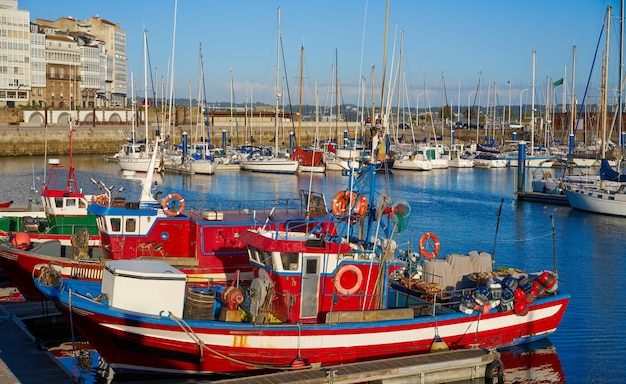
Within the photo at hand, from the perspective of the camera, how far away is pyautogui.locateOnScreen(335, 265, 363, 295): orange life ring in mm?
16594

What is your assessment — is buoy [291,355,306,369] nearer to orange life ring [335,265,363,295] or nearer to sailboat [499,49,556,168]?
orange life ring [335,265,363,295]

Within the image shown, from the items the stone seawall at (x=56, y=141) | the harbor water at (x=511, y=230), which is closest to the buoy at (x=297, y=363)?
the harbor water at (x=511, y=230)

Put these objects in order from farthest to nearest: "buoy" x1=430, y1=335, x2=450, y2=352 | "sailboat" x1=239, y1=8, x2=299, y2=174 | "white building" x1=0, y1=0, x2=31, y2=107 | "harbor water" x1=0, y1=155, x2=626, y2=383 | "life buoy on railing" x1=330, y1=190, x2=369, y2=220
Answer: "white building" x1=0, y1=0, x2=31, y2=107, "sailboat" x1=239, y1=8, x2=299, y2=174, "harbor water" x1=0, y1=155, x2=626, y2=383, "life buoy on railing" x1=330, y1=190, x2=369, y2=220, "buoy" x1=430, y1=335, x2=450, y2=352

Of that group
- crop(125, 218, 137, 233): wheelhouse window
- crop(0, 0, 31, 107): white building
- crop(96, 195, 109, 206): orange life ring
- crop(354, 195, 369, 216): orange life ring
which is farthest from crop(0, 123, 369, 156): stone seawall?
crop(354, 195, 369, 216): orange life ring

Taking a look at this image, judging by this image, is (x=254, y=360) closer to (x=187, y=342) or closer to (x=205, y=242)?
(x=187, y=342)

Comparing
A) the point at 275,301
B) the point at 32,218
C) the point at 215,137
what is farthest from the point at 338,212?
the point at 215,137

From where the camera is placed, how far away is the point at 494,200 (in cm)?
5034

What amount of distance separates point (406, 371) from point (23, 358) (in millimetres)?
7618

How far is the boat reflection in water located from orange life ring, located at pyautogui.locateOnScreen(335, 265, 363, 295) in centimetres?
388

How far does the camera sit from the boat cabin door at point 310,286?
1631 cm

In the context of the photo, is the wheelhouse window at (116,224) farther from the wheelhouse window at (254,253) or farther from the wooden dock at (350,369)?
the wheelhouse window at (254,253)

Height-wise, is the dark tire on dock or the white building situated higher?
the white building

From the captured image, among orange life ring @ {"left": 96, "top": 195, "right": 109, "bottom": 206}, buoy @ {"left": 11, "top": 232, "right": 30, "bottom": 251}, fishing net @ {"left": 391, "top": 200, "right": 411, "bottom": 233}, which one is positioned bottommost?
buoy @ {"left": 11, "top": 232, "right": 30, "bottom": 251}

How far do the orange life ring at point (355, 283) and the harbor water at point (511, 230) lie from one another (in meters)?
1.87
